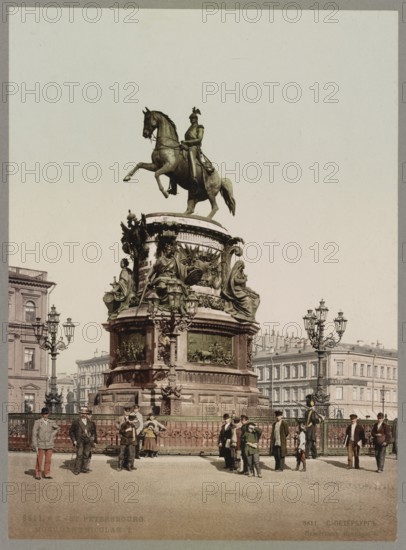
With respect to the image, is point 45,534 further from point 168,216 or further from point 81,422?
point 168,216

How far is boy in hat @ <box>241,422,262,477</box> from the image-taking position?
1643 centimetres

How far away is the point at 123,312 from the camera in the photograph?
24.8 metres

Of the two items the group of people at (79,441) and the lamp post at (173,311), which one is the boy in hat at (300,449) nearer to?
the group of people at (79,441)

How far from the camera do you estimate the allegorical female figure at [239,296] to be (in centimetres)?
2562

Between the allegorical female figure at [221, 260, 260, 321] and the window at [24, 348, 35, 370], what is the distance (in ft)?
136

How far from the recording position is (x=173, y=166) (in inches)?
993

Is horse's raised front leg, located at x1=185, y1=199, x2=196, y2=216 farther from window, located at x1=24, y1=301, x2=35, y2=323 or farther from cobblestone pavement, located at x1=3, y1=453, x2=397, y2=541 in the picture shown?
window, located at x1=24, y1=301, x2=35, y2=323

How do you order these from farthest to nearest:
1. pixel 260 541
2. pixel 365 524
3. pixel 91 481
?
1. pixel 91 481
2. pixel 365 524
3. pixel 260 541

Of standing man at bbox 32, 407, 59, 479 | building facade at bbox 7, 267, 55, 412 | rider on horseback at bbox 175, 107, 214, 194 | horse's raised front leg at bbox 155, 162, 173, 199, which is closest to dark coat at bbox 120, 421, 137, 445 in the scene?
standing man at bbox 32, 407, 59, 479

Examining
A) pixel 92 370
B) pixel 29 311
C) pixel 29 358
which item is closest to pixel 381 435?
pixel 29 358

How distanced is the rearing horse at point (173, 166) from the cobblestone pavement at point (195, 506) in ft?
38.2

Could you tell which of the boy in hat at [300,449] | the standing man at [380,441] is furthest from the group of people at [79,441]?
the standing man at [380,441]

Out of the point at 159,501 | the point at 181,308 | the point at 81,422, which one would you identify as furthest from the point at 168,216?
the point at 159,501

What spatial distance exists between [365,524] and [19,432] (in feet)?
37.2
